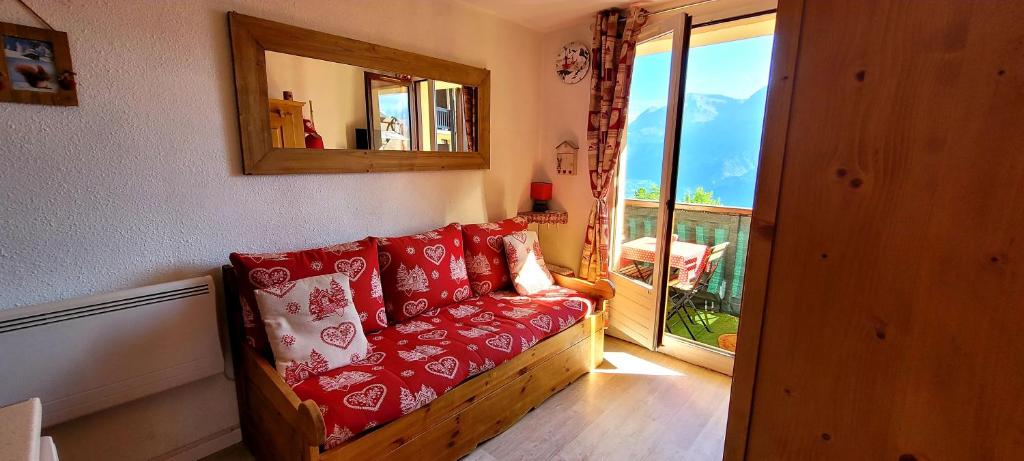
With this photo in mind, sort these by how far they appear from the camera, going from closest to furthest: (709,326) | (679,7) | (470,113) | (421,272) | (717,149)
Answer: (421,272)
(679,7)
(470,113)
(717,149)
(709,326)

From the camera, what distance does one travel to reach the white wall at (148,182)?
1499 mm

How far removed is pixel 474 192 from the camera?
3.03m

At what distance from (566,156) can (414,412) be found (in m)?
2.19

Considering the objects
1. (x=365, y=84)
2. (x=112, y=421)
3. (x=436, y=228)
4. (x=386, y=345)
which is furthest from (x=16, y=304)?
(x=436, y=228)

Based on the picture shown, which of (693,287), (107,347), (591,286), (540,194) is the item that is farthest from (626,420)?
(107,347)

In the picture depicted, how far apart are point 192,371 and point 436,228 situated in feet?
4.83

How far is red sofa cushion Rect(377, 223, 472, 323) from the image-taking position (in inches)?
90.2

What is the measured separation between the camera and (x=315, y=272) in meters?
1.94

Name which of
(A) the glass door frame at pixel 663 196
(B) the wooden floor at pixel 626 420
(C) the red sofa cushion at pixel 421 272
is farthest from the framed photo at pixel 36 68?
(A) the glass door frame at pixel 663 196

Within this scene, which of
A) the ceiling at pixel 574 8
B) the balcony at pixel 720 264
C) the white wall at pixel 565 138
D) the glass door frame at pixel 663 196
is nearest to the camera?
the ceiling at pixel 574 8

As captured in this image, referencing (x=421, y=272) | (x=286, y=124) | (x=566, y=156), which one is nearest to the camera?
(x=286, y=124)

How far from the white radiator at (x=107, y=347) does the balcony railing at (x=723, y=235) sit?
3.12 meters

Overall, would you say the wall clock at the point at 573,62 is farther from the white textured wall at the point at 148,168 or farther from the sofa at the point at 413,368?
the sofa at the point at 413,368

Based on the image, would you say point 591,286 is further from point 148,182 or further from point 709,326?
point 148,182
